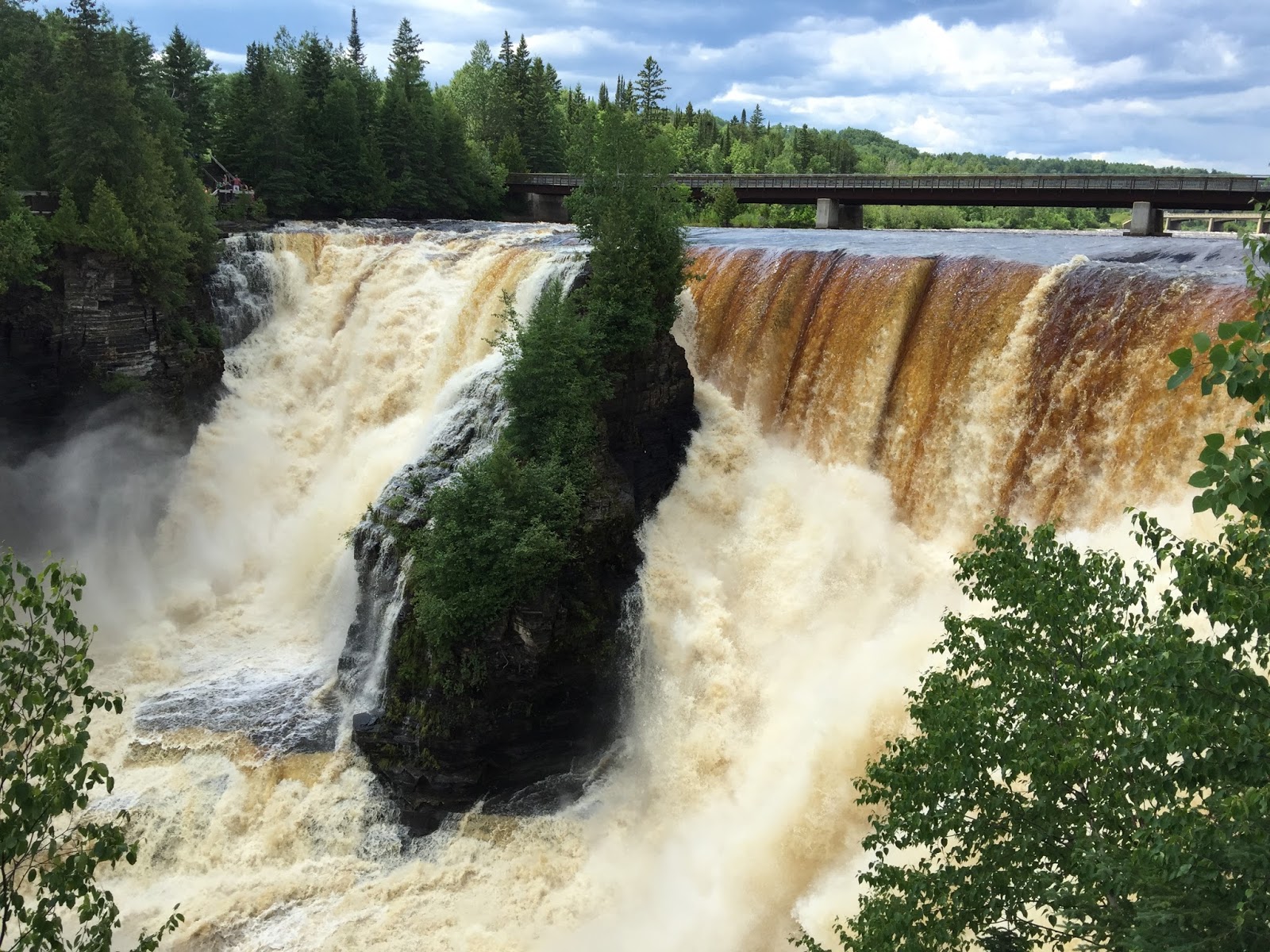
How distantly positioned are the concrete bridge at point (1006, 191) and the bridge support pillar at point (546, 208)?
3456 mm

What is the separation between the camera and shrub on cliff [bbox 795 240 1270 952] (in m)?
4.64

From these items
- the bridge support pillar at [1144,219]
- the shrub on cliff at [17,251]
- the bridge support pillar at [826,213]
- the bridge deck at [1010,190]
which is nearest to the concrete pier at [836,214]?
the bridge support pillar at [826,213]

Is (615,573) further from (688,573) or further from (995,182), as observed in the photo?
(995,182)

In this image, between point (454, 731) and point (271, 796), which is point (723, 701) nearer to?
point (454, 731)

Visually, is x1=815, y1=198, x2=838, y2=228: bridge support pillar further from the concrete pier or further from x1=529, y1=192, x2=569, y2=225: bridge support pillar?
x1=529, y1=192, x2=569, y2=225: bridge support pillar

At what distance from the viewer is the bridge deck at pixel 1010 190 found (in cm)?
3052

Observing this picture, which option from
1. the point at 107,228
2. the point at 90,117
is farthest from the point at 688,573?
the point at 90,117

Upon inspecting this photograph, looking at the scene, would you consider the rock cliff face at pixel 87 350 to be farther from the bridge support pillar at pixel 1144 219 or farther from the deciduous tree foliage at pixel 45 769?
the bridge support pillar at pixel 1144 219

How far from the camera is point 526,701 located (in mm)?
15578

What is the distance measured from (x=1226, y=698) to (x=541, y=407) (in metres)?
13.8

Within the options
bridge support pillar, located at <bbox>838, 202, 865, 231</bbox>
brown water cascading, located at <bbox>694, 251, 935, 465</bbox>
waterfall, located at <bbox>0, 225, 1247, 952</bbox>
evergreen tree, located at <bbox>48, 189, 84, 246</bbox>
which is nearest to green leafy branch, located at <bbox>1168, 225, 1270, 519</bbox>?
waterfall, located at <bbox>0, 225, 1247, 952</bbox>

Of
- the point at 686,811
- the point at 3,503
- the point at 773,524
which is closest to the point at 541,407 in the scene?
the point at 773,524

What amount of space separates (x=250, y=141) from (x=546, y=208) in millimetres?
17302

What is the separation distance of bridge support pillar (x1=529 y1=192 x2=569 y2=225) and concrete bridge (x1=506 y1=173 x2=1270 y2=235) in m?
3.46
